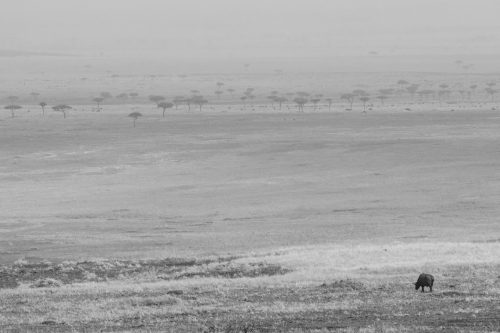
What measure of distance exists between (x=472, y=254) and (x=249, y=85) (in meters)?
99.0

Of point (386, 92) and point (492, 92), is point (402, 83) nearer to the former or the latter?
point (386, 92)

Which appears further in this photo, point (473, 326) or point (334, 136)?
point (334, 136)

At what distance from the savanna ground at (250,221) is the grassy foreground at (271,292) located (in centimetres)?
6

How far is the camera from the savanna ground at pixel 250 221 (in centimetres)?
2050

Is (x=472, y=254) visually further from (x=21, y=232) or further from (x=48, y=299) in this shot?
(x=21, y=232)

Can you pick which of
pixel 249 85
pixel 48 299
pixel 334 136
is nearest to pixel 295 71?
pixel 249 85

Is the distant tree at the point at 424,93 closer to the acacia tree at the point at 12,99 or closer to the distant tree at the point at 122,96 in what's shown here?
the distant tree at the point at 122,96

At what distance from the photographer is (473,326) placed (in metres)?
17.2

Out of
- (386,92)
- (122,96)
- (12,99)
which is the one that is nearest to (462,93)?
(386,92)

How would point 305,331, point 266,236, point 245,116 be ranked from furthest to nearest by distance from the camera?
point 245,116 < point 266,236 < point 305,331

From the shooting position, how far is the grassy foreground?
60.6 feet

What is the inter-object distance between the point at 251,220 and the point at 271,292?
18951mm

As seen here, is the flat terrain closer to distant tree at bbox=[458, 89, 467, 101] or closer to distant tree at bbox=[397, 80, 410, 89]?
distant tree at bbox=[458, 89, 467, 101]

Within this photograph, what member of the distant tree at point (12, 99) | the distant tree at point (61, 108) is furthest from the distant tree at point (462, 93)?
the distant tree at point (12, 99)
